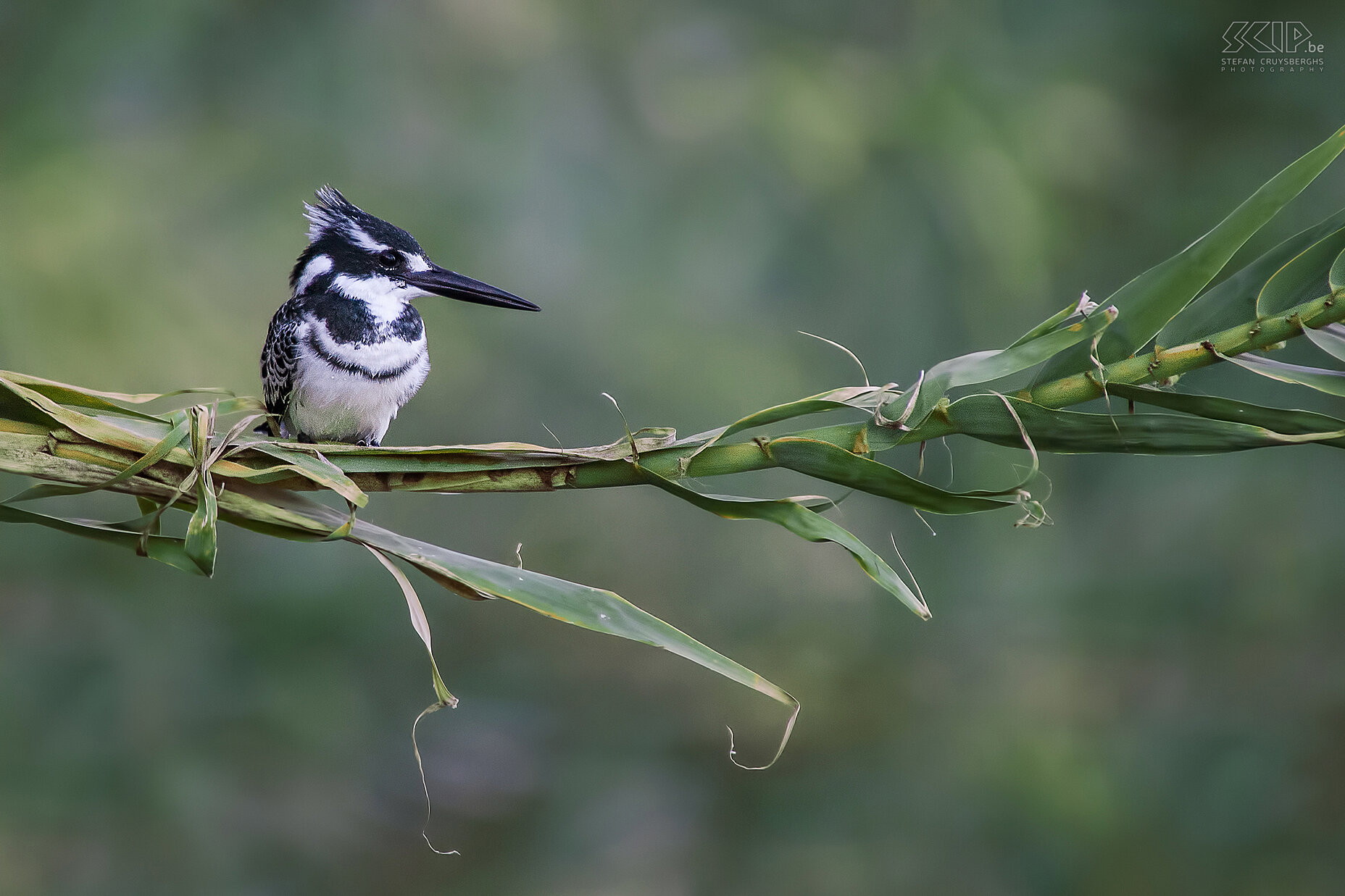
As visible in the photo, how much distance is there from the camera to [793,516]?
68cm

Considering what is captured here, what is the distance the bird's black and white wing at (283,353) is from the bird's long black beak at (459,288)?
17 cm

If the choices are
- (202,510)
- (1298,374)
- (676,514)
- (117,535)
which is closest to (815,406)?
(1298,374)

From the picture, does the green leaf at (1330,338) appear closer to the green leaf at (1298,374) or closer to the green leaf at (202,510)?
the green leaf at (1298,374)

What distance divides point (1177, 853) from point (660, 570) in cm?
139

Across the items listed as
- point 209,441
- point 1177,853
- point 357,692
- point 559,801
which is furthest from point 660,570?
point 209,441

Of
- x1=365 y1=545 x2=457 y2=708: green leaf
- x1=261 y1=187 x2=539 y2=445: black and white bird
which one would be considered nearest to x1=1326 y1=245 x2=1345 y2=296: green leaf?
x1=365 y1=545 x2=457 y2=708: green leaf

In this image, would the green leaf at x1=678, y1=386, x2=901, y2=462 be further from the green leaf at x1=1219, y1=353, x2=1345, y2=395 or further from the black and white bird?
the black and white bird

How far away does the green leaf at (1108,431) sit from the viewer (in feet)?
1.88

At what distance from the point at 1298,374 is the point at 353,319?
1024 millimetres

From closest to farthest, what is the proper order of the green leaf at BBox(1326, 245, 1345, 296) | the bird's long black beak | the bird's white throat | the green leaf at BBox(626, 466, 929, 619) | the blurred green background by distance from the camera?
the green leaf at BBox(1326, 245, 1345, 296)
the green leaf at BBox(626, 466, 929, 619)
the bird's long black beak
the bird's white throat
the blurred green background

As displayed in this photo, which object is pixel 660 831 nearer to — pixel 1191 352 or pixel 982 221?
pixel 982 221

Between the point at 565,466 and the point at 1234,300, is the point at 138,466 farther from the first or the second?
the point at 1234,300

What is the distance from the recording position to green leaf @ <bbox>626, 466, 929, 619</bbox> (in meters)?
0.67

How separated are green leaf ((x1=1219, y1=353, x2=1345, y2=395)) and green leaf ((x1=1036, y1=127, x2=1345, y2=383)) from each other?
4cm
